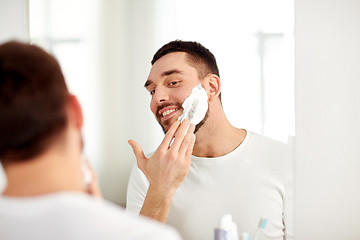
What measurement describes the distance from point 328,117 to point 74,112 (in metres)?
0.53

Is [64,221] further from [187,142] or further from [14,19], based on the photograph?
[14,19]

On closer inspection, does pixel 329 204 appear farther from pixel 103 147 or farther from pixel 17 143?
pixel 17 143

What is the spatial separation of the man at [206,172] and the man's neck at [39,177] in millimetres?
320

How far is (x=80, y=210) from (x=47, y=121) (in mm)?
116

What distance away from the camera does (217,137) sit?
821mm

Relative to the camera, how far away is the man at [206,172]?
78 centimetres

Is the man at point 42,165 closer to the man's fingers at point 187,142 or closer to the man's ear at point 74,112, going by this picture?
the man's ear at point 74,112

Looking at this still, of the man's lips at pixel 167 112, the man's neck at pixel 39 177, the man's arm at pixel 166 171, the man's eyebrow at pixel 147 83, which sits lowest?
the man's arm at pixel 166 171

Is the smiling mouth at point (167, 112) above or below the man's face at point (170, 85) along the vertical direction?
below

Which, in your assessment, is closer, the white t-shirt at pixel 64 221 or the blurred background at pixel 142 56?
the white t-shirt at pixel 64 221

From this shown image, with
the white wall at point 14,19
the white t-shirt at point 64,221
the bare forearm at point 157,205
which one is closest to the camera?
the white t-shirt at point 64,221

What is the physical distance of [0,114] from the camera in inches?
17.3

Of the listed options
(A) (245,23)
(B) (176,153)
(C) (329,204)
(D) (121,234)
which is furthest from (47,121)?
(C) (329,204)

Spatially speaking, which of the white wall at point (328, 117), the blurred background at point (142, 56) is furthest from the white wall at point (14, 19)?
the white wall at point (328, 117)
